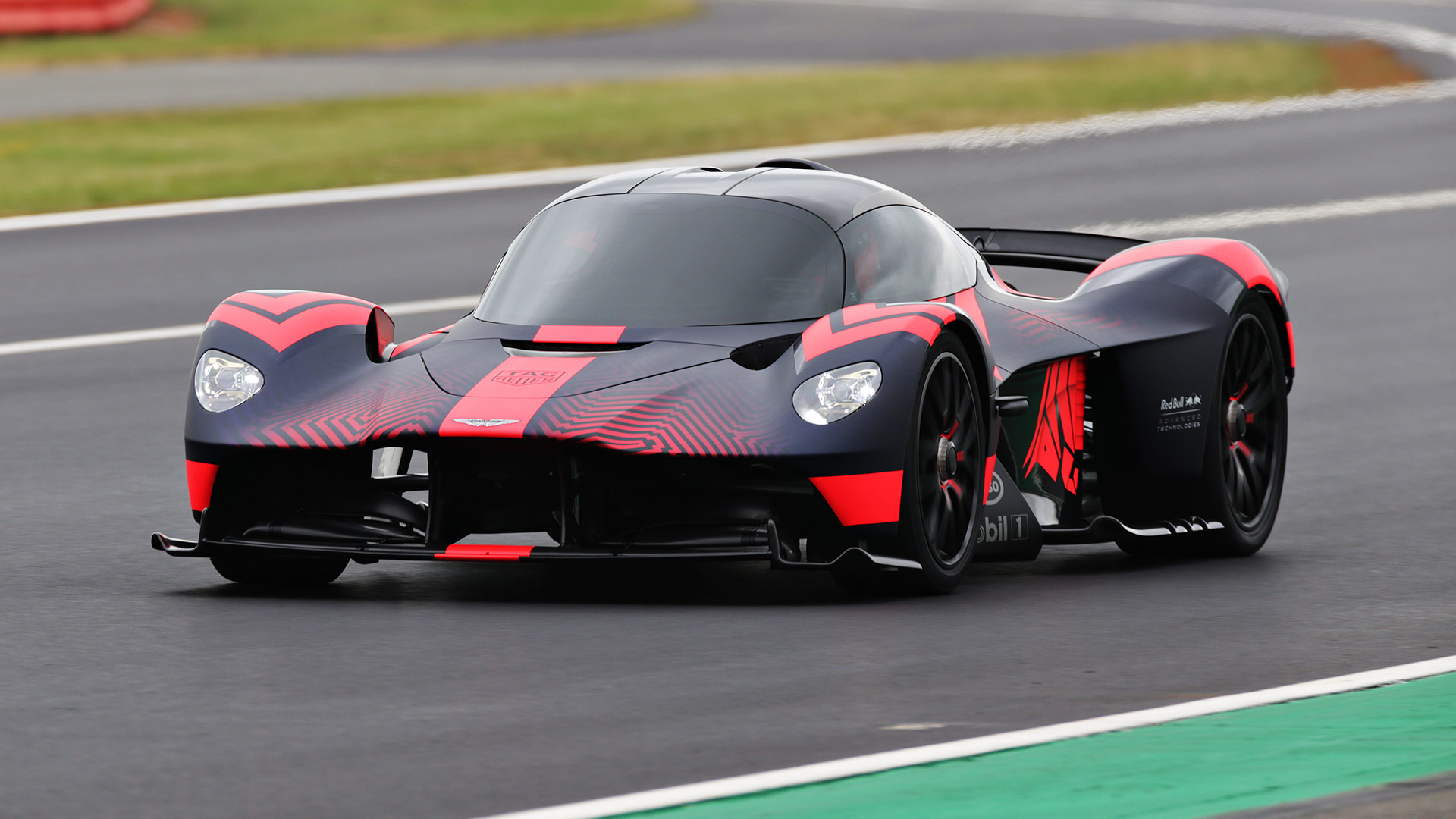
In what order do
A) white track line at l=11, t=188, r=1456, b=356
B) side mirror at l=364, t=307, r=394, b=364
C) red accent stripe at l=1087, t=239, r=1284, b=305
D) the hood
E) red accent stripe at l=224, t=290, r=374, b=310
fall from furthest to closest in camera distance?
white track line at l=11, t=188, r=1456, b=356 < red accent stripe at l=1087, t=239, r=1284, b=305 < red accent stripe at l=224, t=290, r=374, b=310 < side mirror at l=364, t=307, r=394, b=364 < the hood

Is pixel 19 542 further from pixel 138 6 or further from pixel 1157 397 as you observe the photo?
pixel 138 6

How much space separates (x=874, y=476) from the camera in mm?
7227

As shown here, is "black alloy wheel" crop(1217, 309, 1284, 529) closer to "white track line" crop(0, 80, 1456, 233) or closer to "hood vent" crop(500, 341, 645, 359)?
"hood vent" crop(500, 341, 645, 359)

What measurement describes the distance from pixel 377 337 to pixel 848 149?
15.0m

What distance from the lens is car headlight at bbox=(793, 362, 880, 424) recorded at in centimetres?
724

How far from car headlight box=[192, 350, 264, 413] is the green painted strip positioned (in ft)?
10.3

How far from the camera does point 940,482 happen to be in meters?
7.60

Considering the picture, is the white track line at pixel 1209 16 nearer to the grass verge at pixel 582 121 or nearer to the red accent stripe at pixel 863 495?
the grass verge at pixel 582 121

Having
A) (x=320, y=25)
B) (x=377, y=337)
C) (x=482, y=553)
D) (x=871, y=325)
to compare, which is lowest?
(x=320, y=25)

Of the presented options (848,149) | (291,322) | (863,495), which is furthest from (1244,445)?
(848,149)

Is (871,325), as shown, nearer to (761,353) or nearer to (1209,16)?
(761,353)

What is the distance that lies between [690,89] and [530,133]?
4.54 metres

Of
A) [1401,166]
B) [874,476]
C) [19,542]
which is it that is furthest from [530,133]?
[874,476]

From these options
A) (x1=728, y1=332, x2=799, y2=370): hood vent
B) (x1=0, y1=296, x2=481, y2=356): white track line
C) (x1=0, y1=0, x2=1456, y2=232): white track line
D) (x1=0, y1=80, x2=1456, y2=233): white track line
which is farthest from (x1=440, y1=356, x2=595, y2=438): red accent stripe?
(x1=0, y1=0, x2=1456, y2=232): white track line
